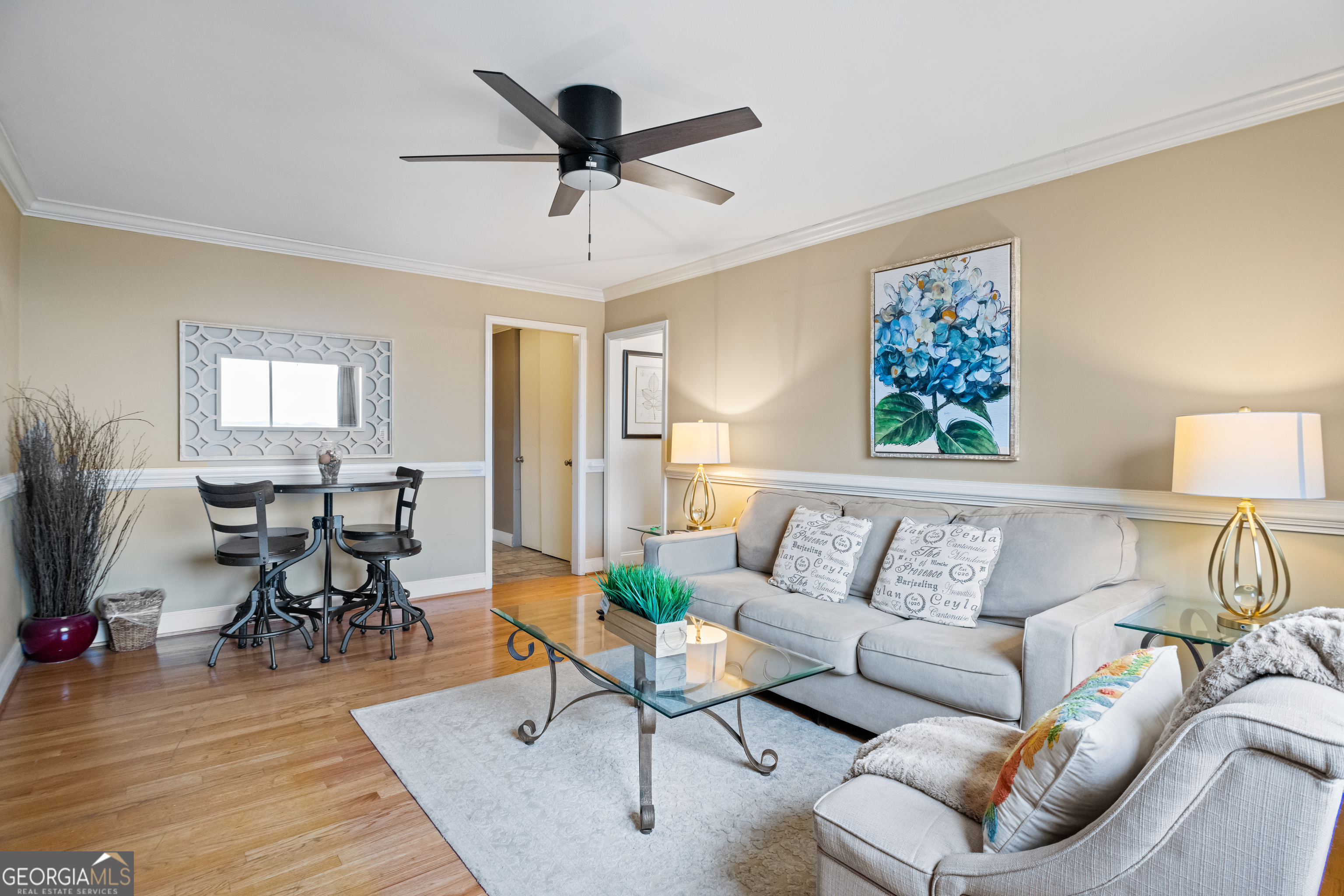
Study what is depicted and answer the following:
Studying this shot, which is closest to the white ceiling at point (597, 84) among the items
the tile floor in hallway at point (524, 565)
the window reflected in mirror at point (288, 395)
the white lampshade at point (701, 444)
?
the window reflected in mirror at point (288, 395)

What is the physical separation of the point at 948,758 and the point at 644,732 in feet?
3.17

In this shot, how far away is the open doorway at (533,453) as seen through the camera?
6324mm

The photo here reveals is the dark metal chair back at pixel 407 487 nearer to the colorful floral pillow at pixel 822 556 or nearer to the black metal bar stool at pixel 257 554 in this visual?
the black metal bar stool at pixel 257 554

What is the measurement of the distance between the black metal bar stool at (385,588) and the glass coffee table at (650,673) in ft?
4.50

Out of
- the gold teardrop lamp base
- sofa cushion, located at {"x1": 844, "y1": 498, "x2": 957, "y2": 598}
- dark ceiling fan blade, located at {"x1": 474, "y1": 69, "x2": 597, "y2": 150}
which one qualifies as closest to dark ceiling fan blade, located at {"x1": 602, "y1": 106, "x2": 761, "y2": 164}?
dark ceiling fan blade, located at {"x1": 474, "y1": 69, "x2": 597, "y2": 150}

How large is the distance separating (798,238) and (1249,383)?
7.73ft

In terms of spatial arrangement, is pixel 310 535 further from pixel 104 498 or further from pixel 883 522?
pixel 883 522

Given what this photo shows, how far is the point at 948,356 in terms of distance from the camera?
133 inches

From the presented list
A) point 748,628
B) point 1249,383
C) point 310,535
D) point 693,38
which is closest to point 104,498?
point 310,535

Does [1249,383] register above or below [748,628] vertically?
above

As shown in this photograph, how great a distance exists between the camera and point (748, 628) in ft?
10.0

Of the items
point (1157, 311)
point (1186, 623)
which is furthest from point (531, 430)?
point (1186, 623)

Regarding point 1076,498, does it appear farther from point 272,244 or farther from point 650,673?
point 272,244

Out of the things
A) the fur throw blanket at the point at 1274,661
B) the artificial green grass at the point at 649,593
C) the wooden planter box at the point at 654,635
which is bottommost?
Result: the wooden planter box at the point at 654,635
